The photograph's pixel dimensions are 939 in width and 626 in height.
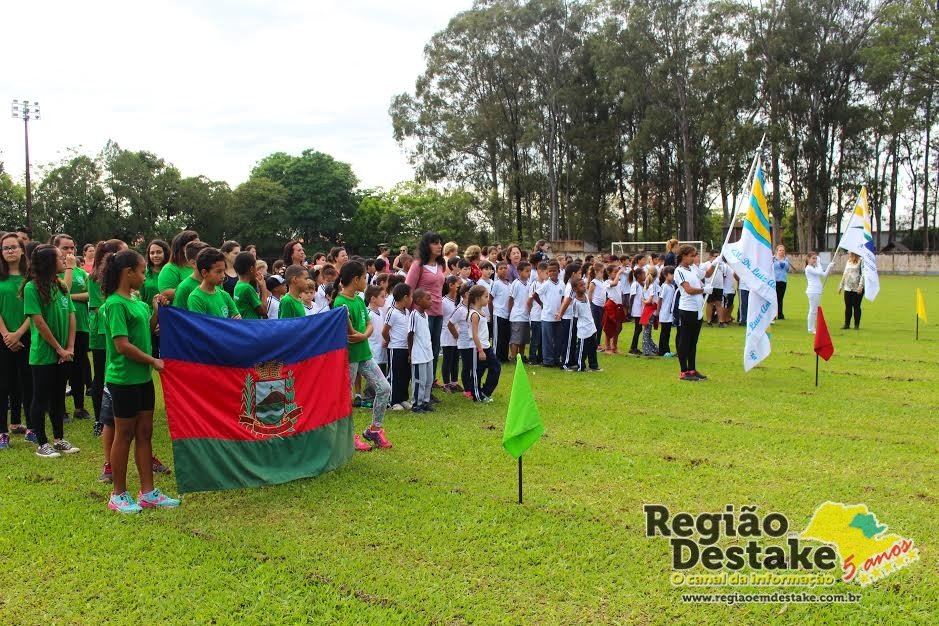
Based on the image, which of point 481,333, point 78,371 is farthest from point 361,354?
point 78,371

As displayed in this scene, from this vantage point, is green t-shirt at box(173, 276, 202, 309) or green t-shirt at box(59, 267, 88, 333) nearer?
green t-shirt at box(173, 276, 202, 309)

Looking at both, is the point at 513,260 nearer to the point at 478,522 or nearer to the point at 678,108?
the point at 478,522

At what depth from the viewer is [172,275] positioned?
7.12 m

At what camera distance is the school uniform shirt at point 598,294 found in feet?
43.2

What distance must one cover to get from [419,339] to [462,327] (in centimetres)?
109

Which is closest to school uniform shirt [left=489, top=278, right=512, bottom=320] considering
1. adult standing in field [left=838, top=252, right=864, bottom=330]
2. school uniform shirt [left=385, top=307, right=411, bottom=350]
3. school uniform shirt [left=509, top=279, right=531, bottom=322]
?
school uniform shirt [left=509, top=279, right=531, bottom=322]

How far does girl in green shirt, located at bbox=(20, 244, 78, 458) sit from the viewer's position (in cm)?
689

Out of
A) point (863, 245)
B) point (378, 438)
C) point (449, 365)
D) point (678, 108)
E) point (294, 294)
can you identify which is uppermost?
point (678, 108)

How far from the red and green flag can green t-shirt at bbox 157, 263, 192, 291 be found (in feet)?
4.92

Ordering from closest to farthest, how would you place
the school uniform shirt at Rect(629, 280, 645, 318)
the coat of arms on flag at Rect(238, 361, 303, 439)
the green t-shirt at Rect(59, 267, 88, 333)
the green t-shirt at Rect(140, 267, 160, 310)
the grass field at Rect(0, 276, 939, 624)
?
the grass field at Rect(0, 276, 939, 624)
the coat of arms on flag at Rect(238, 361, 303, 439)
the green t-shirt at Rect(140, 267, 160, 310)
the green t-shirt at Rect(59, 267, 88, 333)
the school uniform shirt at Rect(629, 280, 645, 318)

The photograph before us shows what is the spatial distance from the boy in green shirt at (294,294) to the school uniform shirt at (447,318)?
305cm

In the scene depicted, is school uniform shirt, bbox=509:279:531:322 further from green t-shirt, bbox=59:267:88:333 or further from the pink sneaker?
green t-shirt, bbox=59:267:88:333

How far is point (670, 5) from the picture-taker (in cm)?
4691

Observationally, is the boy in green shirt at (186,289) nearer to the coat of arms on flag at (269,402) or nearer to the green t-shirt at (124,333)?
the green t-shirt at (124,333)
